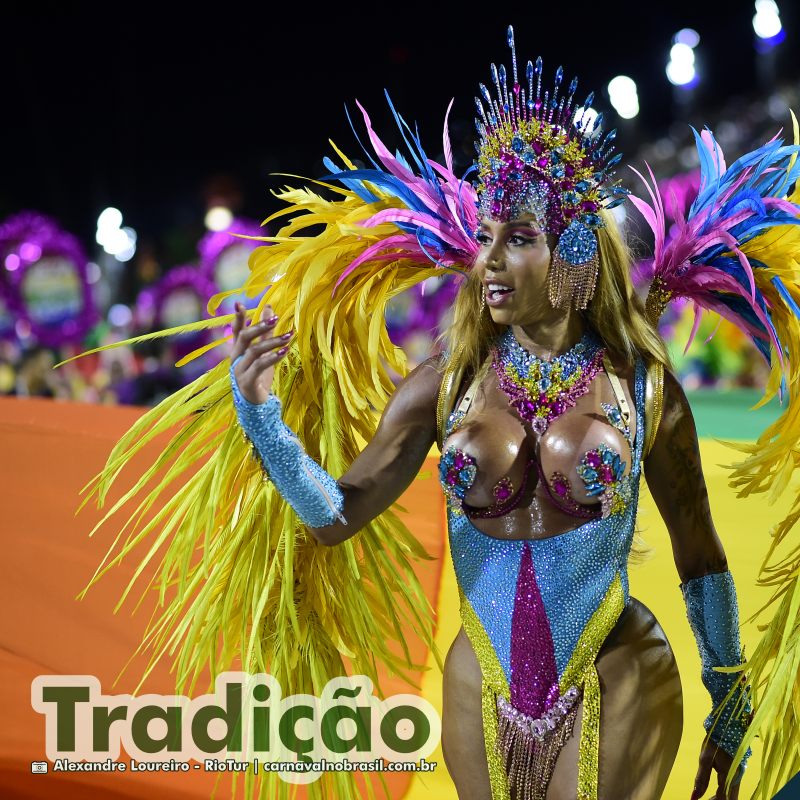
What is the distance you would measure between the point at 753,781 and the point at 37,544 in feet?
8.06

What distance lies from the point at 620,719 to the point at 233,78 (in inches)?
628

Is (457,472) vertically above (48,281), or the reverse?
(48,281)

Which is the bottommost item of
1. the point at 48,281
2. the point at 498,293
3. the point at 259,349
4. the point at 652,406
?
the point at 652,406

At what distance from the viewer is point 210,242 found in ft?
26.4

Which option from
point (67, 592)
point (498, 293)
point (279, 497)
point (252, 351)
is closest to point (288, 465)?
point (252, 351)

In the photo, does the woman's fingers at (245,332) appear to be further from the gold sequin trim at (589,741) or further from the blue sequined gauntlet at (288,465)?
the gold sequin trim at (589,741)

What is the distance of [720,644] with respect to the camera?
202cm

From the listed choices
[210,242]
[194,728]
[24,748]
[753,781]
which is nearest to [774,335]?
[753,781]

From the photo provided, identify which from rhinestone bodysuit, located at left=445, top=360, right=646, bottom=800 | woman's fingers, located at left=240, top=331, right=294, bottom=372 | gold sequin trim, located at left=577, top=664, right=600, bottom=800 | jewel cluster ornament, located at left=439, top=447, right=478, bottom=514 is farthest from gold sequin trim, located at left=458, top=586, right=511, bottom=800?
woman's fingers, located at left=240, top=331, right=294, bottom=372

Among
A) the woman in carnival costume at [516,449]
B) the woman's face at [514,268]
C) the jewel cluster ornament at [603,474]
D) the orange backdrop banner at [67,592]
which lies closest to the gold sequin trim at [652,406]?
the woman in carnival costume at [516,449]

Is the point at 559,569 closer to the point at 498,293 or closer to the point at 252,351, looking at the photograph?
the point at 498,293

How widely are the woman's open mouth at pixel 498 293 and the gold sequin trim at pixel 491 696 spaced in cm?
57

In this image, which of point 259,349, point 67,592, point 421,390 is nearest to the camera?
point 259,349

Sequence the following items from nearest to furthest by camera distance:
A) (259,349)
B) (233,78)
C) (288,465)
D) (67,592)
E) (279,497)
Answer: (259,349)
(288,465)
(279,497)
(67,592)
(233,78)
